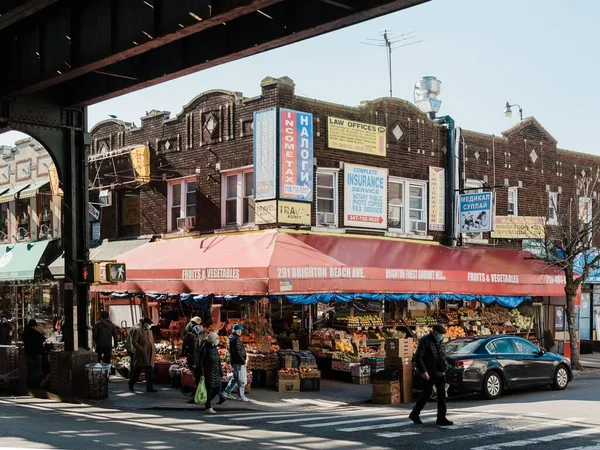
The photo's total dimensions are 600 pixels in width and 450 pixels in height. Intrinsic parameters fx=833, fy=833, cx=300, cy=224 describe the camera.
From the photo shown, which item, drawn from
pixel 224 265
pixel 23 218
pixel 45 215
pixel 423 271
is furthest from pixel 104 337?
pixel 23 218

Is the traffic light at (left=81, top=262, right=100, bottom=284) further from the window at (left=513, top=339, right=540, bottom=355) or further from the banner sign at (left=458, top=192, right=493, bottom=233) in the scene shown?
the banner sign at (left=458, top=192, right=493, bottom=233)

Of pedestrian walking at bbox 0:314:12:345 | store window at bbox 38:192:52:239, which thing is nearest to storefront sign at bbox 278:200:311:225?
pedestrian walking at bbox 0:314:12:345

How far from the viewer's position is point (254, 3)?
1116cm

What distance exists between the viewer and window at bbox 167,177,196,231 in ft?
82.9

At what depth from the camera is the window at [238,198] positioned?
2308 cm

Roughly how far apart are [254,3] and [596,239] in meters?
24.4

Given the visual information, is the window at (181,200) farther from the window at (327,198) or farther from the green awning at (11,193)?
the green awning at (11,193)

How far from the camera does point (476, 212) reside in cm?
2512

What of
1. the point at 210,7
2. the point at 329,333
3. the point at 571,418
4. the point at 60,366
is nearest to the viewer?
the point at 210,7

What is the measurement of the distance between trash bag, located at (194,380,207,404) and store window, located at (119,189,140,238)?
11.5 m

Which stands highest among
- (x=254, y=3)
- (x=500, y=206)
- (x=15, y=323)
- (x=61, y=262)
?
(x=254, y=3)

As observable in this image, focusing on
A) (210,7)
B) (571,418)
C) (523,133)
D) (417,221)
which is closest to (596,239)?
(523,133)

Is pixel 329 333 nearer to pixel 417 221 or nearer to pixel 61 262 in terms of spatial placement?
pixel 417 221

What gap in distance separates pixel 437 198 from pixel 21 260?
50.9 ft
